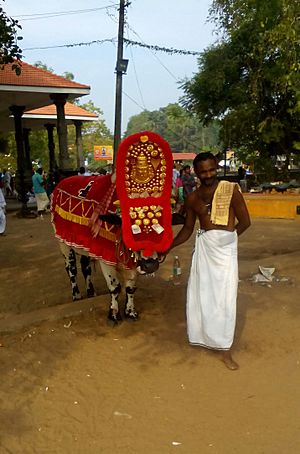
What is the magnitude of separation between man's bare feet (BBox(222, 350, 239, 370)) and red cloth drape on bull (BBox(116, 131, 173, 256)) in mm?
1034

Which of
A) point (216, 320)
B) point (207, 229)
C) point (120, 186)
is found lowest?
point (216, 320)

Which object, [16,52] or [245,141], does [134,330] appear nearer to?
[16,52]

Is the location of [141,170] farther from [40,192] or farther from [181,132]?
[181,132]

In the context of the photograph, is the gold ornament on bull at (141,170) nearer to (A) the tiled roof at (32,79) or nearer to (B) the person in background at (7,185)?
(A) the tiled roof at (32,79)

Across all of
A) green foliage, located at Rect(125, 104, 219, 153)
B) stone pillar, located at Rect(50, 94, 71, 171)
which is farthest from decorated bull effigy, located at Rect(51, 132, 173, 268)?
green foliage, located at Rect(125, 104, 219, 153)

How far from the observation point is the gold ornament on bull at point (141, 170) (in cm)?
432

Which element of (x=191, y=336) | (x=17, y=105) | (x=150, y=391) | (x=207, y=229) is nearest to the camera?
(x=150, y=391)

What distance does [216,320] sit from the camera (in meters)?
4.01

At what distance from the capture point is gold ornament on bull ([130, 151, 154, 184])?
432 cm

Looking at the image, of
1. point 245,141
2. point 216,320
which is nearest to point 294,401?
point 216,320

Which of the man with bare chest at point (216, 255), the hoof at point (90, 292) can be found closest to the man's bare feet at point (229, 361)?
the man with bare chest at point (216, 255)

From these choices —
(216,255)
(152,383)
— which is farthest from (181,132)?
(152,383)

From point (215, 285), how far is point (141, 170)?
1.21m

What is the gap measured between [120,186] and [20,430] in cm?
209
